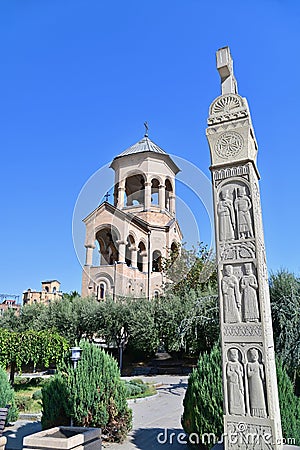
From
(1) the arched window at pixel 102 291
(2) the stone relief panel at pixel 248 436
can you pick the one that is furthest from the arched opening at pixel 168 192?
(2) the stone relief panel at pixel 248 436

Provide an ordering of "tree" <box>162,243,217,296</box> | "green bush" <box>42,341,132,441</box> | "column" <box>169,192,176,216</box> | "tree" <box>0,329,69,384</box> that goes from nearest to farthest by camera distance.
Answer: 1. "green bush" <box>42,341,132,441</box>
2. "tree" <box>0,329,69,384</box>
3. "tree" <box>162,243,217,296</box>
4. "column" <box>169,192,176,216</box>

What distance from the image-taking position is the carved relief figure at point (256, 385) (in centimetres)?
374

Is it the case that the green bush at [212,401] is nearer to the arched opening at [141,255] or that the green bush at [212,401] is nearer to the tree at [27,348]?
the tree at [27,348]

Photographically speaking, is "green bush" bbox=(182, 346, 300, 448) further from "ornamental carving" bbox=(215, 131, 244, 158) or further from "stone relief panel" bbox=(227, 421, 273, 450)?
"ornamental carving" bbox=(215, 131, 244, 158)

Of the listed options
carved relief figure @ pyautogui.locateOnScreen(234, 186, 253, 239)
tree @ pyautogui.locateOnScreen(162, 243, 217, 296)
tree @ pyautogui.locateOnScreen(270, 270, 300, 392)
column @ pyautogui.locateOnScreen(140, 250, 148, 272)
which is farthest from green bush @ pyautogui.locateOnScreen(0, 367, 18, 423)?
column @ pyautogui.locateOnScreen(140, 250, 148, 272)

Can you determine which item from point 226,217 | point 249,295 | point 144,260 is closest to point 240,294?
point 249,295

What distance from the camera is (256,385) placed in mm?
3799

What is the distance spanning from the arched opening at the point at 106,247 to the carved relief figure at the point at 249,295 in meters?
23.1

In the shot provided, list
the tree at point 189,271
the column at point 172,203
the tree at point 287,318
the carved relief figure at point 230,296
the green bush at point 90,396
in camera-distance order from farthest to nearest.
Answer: the column at point 172,203
the tree at point 189,271
the tree at point 287,318
the green bush at point 90,396
the carved relief figure at point 230,296

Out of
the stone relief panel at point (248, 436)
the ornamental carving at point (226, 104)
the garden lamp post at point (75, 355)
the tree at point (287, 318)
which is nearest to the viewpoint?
the stone relief panel at point (248, 436)

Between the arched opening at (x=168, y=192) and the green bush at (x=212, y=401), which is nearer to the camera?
the green bush at (x=212, y=401)

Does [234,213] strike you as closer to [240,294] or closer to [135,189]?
[240,294]

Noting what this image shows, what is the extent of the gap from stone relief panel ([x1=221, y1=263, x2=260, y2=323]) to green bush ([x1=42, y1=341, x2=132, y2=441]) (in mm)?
3525

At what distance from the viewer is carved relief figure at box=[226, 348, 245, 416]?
3.84 m
